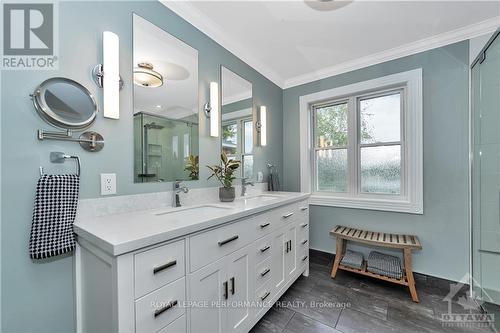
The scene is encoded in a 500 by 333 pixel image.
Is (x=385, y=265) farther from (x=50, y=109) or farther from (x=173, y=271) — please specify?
(x=50, y=109)

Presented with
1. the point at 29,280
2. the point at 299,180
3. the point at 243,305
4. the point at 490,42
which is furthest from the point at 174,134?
the point at 490,42

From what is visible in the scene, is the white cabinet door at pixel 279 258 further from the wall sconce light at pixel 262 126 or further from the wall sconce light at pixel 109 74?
the wall sconce light at pixel 109 74

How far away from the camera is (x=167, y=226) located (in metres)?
0.90

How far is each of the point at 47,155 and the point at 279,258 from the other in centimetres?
160

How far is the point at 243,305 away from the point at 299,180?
5.93 ft

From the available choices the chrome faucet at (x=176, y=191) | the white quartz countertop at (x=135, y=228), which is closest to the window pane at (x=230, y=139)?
the chrome faucet at (x=176, y=191)

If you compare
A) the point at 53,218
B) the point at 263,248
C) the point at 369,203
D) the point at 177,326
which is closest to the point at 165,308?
the point at 177,326

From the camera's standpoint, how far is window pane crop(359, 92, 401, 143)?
226cm

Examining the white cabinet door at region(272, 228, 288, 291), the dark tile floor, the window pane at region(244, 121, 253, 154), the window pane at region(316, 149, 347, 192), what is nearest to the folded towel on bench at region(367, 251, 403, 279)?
the dark tile floor

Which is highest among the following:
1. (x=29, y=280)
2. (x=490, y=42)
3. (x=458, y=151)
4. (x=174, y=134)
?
(x=490, y=42)

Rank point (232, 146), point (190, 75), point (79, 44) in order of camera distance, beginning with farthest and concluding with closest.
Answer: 1. point (232, 146)
2. point (190, 75)
3. point (79, 44)

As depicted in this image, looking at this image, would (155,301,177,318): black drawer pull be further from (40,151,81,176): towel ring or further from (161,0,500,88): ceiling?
(161,0,500,88): ceiling

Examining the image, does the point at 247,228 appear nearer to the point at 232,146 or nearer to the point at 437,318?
the point at 232,146

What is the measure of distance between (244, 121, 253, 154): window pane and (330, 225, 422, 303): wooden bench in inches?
51.5
